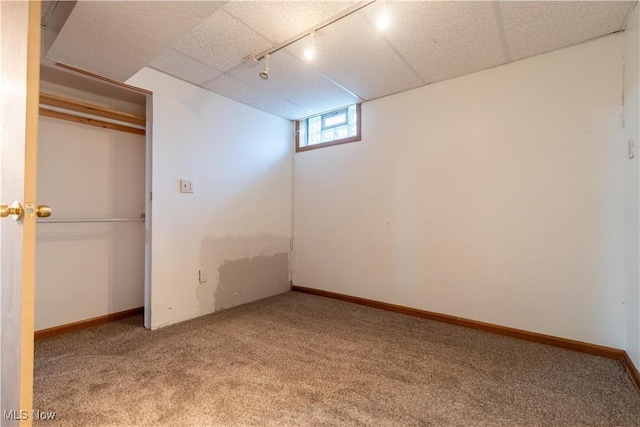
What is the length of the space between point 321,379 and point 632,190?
227 centimetres

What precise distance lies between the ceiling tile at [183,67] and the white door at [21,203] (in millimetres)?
1200

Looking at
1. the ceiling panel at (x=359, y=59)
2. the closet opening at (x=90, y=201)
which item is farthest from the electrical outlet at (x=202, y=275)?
the ceiling panel at (x=359, y=59)

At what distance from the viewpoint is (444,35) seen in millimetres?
2061

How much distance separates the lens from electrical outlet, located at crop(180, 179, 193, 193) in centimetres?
271

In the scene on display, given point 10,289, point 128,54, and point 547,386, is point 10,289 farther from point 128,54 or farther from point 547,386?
point 547,386

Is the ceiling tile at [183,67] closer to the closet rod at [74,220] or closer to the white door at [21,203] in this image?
the white door at [21,203]

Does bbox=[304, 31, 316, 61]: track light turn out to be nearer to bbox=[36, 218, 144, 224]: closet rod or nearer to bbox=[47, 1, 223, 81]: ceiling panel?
bbox=[47, 1, 223, 81]: ceiling panel

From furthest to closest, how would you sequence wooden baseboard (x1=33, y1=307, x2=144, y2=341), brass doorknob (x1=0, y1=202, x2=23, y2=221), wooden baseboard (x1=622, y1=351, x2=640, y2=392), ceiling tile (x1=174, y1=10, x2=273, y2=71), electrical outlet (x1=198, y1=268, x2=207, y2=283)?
electrical outlet (x1=198, y1=268, x2=207, y2=283)
wooden baseboard (x1=33, y1=307, x2=144, y2=341)
ceiling tile (x1=174, y1=10, x2=273, y2=71)
wooden baseboard (x1=622, y1=351, x2=640, y2=392)
brass doorknob (x1=0, y1=202, x2=23, y2=221)

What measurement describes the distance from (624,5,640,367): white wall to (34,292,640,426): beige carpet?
1.02 ft

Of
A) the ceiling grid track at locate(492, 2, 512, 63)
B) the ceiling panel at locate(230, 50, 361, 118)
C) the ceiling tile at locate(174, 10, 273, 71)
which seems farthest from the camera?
the ceiling panel at locate(230, 50, 361, 118)

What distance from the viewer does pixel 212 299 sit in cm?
297

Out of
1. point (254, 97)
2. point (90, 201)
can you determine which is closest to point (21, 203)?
point (90, 201)

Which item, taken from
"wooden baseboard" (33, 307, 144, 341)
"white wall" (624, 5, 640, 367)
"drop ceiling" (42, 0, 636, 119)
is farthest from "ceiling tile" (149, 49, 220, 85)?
"white wall" (624, 5, 640, 367)

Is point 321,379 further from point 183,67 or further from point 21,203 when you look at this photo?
point 183,67
